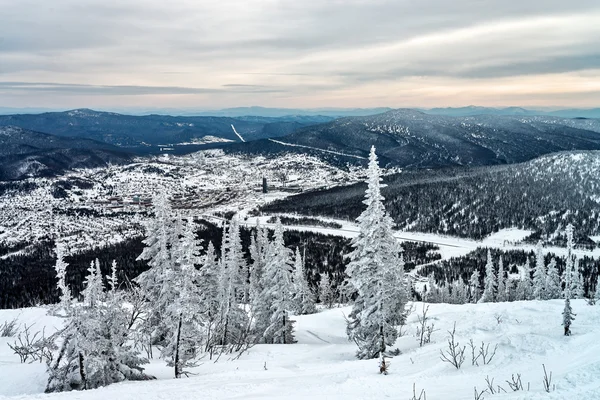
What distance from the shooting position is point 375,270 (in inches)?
950

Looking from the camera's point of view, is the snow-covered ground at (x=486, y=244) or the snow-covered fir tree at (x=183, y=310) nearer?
the snow-covered fir tree at (x=183, y=310)

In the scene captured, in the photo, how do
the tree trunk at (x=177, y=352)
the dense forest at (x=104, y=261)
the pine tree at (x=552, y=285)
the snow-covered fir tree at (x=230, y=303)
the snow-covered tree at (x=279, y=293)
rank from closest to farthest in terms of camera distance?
the tree trunk at (x=177, y=352) → the snow-covered fir tree at (x=230, y=303) → the snow-covered tree at (x=279, y=293) → the pine tree at (x=552, y=285) → the dense forest at (x=104, y=261)

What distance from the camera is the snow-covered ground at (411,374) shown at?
13211mm

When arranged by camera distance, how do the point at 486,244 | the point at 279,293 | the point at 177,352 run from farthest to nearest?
the point at 486,244 → the point at 279,293 → the point at 177,352

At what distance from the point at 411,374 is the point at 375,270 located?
8288 millimetres

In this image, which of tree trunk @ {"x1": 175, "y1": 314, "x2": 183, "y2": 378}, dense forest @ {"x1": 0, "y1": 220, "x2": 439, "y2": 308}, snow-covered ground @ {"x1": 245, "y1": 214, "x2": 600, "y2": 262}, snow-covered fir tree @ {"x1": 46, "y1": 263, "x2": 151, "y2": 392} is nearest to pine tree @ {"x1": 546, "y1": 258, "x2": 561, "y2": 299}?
dense forest @ {"x1": 0, "y1": 220, "x2": 439, "y2": 308}

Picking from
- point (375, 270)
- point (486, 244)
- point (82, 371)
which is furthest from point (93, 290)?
point (486, 244)

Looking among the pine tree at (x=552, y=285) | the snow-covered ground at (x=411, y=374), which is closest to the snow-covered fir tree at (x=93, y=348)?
the snow-covered ground at (x=411, y=374)

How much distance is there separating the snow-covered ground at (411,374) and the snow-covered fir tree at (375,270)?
2754mm

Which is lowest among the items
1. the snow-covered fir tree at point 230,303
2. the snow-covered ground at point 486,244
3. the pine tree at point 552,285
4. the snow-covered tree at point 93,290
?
the snow-covered ground at point 486,244

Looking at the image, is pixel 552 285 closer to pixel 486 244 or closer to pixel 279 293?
pixel 279 293

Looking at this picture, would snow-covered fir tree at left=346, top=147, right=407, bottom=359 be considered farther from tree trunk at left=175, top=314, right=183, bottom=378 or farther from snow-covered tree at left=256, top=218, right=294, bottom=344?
snow-covered tree at left=256, top=218, right=294, bottom=344

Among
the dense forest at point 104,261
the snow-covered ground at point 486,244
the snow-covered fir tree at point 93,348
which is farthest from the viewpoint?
the snow-covered ground at point 486,244

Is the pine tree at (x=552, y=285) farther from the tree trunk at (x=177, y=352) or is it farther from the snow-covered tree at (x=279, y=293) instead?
the tree trunk at (x=177, y=352)
